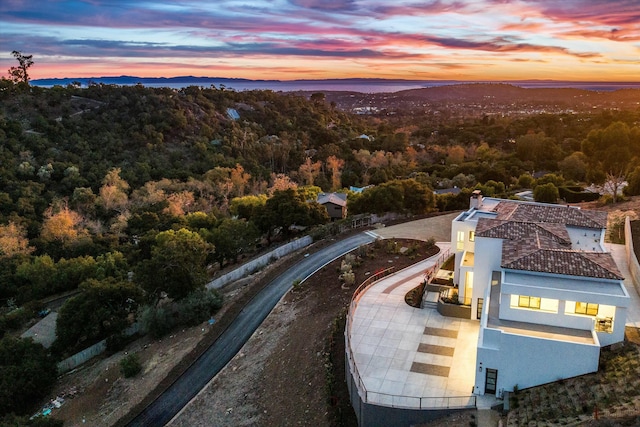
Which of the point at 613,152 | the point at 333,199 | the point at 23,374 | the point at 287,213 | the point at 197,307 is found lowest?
the point at 23,374

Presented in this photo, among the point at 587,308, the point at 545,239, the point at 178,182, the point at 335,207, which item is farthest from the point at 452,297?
the point at 178,182

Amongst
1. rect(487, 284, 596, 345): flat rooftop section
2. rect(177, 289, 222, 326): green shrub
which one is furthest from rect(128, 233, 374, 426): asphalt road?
rect(487, 284, 596, 345): flat rooftop section

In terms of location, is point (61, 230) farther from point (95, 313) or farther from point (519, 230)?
point (519, 230)

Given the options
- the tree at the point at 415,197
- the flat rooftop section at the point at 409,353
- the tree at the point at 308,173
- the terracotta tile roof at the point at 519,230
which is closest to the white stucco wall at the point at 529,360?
the flat rooftop section at the point at 409,353

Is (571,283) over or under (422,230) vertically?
over

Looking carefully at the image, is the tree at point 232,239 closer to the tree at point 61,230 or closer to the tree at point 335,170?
the tree at point 61,230

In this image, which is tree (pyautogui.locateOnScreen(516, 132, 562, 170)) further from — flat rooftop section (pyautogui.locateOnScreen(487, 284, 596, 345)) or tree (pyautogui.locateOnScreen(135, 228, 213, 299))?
flat rooftop section (pyautogui.locateOnScreen(487, 284, 596, 345))
